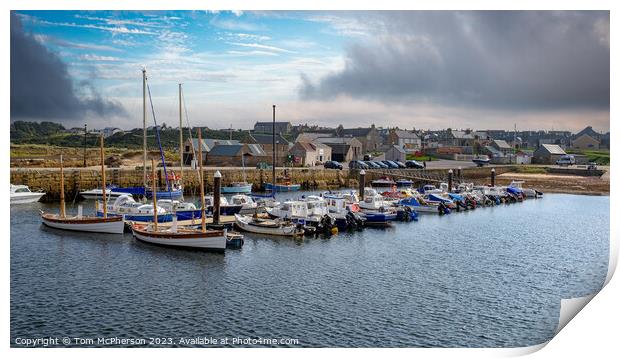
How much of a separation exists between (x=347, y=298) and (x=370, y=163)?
121 feet

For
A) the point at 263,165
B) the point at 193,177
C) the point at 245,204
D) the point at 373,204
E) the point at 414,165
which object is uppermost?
the point at 263,165

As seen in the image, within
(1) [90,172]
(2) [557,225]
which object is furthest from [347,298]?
(1) [90,172]

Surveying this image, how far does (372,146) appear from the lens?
2781 inches

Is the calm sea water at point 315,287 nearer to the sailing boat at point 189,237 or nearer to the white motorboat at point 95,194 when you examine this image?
the sailing boat at point 189,237

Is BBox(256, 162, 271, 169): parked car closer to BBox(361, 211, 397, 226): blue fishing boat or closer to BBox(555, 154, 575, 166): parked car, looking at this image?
BBox(361, 211, 397, 226): blue fishing boat

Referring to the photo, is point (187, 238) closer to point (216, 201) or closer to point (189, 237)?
point (189, 237)

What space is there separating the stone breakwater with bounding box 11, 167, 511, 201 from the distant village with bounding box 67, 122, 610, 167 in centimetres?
180

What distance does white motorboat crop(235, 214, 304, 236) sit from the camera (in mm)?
21500

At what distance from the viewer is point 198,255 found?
18047 millimetres

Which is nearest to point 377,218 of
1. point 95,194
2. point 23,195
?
point 95,194

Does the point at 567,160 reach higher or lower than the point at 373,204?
higher

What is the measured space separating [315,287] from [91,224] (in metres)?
9.96

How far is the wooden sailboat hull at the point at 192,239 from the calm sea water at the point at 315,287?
1.02 ft
